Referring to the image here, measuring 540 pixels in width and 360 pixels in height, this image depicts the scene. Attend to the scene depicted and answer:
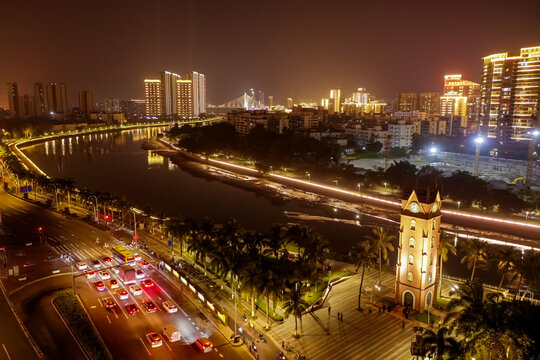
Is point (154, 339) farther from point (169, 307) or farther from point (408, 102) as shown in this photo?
point (408, 102)

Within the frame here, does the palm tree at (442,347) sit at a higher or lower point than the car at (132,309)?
higher

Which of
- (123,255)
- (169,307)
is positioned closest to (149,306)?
(169,307)

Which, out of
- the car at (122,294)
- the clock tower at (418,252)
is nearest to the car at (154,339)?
the car at (122,294)

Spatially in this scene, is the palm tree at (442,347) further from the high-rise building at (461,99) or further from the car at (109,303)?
the high-rise building at (461,99)

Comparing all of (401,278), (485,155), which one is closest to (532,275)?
(401,278)

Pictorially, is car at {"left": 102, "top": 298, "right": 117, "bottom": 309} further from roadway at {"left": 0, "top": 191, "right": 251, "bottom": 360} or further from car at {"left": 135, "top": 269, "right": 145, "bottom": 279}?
car at {"left": 135, "top": 269, "right": 145, "bottom": 279}

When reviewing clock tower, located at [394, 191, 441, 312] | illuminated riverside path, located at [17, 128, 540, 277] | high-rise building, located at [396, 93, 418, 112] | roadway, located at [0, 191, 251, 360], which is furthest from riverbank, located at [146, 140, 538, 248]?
high-rise building, located at [396, 93, 418, 112]
